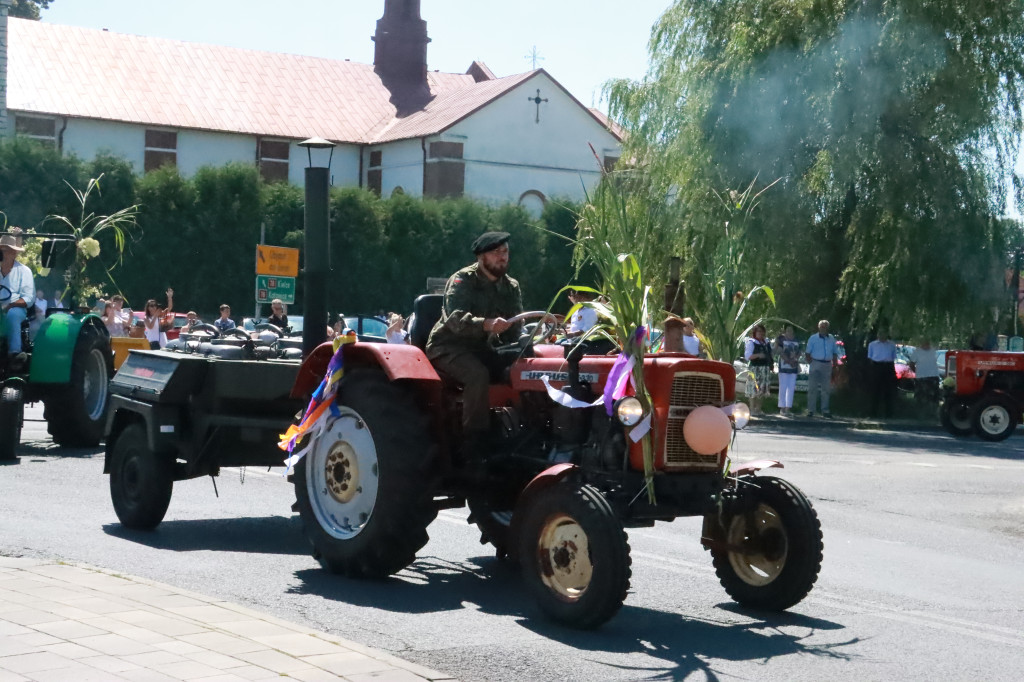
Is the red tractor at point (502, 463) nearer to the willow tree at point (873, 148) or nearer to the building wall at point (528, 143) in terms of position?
the willow tree at point (873, 148)

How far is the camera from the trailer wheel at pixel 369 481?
7910 mm

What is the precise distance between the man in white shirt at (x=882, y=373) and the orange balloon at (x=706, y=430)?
2181 cm

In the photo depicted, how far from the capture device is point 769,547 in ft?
24.5

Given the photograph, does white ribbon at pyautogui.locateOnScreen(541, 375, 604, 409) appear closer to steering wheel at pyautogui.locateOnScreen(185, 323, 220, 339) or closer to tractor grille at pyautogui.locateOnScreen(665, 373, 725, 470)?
tractor grille at pyautogui.locateOnScreen(665, 373, 725, 470)

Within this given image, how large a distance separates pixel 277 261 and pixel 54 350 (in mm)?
16500

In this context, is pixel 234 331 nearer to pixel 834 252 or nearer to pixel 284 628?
pixel 284 628

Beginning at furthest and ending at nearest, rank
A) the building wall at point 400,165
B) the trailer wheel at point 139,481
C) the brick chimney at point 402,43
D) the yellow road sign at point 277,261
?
the brick chimney at point 402,43
the building wall at point 400,165
the yellow road sign at point 277,261
the trailer wheel at point 139,481

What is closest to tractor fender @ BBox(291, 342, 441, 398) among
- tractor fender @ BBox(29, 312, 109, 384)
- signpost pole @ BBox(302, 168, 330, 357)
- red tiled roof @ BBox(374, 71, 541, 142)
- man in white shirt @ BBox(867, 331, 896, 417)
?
signpost pole @ BBox(302, 168, 330, 357)

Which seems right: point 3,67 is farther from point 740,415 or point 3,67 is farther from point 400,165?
point 740,415

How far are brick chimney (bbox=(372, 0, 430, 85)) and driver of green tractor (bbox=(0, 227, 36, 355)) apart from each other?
55158 millimetres

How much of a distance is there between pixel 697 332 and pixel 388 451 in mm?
1795

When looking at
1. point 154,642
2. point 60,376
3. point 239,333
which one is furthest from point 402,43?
point 154,642

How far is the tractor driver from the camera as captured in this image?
7.99 metres

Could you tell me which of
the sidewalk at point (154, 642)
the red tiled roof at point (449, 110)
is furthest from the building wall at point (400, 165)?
the sidewalk at point (154, 642)
